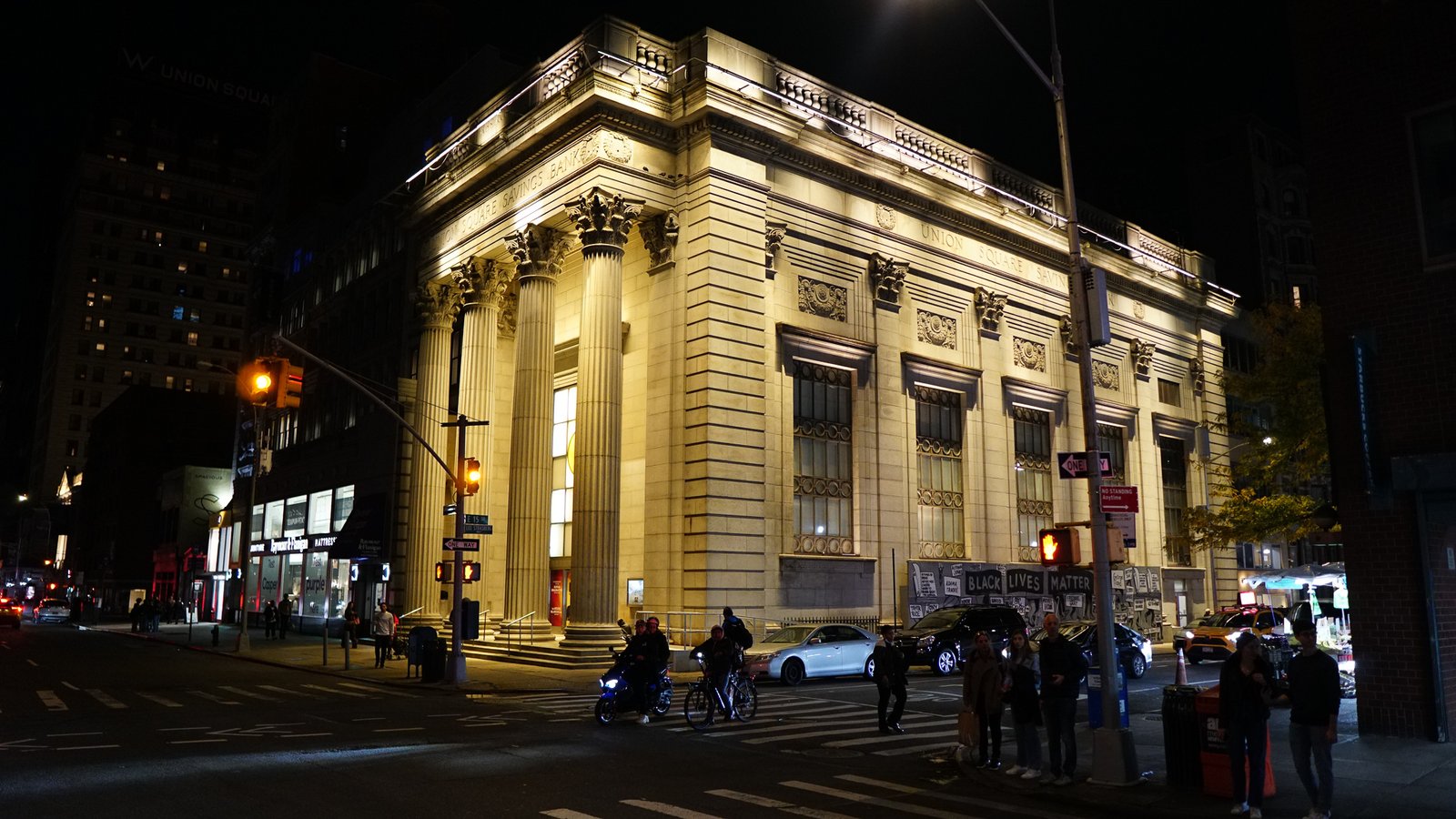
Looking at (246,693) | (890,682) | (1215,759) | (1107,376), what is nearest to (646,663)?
(890,682)

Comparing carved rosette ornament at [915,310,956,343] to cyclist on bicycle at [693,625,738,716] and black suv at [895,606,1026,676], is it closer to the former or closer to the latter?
black suv at [895,606,1026,676]

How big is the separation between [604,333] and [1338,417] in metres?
20.6

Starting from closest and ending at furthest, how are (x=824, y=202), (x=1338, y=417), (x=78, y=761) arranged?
(x=78, y=761) < (x=1338, y=417) < (x=824, y=202)

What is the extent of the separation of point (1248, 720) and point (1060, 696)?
7.47ft

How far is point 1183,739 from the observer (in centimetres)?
1159

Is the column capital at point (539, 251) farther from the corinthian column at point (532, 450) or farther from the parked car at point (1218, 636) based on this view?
the parked car at point (1218, 636)

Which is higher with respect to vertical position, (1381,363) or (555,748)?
(1381,363)

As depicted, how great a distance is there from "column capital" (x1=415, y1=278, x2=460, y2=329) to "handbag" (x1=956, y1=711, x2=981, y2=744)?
31929mm

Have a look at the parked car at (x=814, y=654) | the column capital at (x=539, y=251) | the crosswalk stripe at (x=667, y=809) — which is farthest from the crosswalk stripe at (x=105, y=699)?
the column capital at (x=539, y=251)

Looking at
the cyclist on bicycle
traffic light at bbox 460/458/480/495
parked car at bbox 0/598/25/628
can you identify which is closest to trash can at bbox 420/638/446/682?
traffic light at bbox 460/458/480/495

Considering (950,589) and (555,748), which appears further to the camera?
(950,589)

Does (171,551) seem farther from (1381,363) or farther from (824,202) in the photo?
(1381,363)

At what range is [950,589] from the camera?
120 feet

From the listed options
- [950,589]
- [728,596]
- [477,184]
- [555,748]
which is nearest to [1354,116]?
[555,748]
